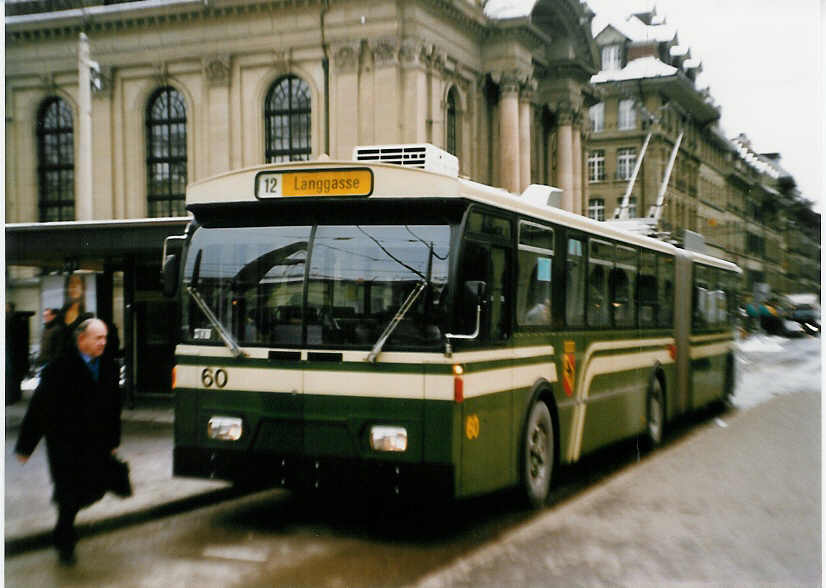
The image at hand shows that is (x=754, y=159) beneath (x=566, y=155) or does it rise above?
beneath

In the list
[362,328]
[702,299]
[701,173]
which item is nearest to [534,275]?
[362,328]

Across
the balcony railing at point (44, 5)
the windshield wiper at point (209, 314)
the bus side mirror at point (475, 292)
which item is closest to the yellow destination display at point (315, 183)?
the windshield wiper at point (209, 314)

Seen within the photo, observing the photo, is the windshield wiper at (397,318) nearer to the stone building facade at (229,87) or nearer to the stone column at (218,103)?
the stone building facade at (229,87)

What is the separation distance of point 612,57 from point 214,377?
18.0 meters

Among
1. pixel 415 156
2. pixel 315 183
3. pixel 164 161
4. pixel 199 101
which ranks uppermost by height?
pixel 199 101

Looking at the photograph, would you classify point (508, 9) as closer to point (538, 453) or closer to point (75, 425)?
point (538, 453)

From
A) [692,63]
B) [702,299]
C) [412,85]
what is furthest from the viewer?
[412,85]

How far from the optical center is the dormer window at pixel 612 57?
72.7 ft

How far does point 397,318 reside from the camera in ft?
24.5

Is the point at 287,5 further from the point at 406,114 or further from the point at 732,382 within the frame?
the point at 732,382

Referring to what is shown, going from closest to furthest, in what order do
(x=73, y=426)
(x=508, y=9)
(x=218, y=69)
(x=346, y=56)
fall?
(x=73, y=426)
(x=218, y=69)
(x=346, y=56)
(x=508, y=9)

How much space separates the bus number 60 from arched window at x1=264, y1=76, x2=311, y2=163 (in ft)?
59.9

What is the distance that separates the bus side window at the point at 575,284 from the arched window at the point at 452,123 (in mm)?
24138

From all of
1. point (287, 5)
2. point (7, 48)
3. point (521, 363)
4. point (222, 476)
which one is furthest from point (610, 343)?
point (287, 5)
